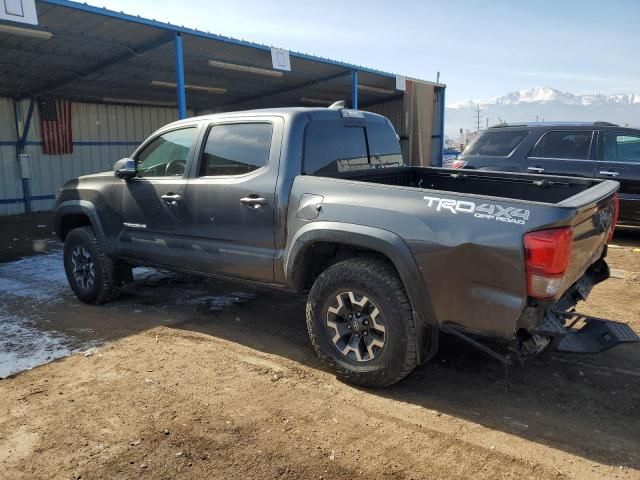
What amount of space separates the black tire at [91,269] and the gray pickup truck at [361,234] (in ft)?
0.08

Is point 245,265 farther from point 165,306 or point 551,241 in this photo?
point 551,241

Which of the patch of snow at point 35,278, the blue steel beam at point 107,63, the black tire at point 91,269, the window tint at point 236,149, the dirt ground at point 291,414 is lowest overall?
the dirt ground at point 291,414

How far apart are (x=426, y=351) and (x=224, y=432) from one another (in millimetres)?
1388

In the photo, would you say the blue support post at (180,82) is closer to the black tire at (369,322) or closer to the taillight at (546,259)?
the black tire at (369,322)

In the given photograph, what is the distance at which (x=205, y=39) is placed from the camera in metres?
10.4

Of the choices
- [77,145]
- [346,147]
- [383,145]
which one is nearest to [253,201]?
[346,147]

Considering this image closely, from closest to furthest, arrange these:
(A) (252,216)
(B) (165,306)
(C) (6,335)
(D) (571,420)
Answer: (D) (571,420)
(A) (252,216)
(C) (6,335)
(B) (165,306)

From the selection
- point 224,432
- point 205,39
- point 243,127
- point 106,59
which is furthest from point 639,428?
point 106,59

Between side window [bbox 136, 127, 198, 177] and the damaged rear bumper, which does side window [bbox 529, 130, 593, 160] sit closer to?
the damaged rear bumper

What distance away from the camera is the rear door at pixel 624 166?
7965 mm

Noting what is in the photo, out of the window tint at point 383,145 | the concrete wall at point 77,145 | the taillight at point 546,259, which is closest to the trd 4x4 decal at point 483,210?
the taillight at point 546,259

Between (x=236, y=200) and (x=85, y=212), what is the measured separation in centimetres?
227

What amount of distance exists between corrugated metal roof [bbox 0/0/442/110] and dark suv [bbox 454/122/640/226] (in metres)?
5.57

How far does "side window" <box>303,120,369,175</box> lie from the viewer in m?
4.14
